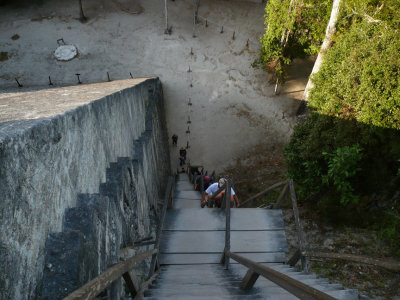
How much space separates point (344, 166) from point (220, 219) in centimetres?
277

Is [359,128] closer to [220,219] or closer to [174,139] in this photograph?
[220,219]

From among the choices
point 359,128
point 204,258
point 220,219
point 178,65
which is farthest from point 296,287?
point 178,65

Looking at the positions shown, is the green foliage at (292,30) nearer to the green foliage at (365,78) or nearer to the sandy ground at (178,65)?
the sandy ground at (178,65)

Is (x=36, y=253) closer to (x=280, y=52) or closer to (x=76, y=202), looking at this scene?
(x=76, y=202)

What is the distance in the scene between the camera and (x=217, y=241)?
4.93 m

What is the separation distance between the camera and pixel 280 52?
34.2ft

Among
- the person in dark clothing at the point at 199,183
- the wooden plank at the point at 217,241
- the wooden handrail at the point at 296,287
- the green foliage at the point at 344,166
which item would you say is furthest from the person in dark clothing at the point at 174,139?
the wooden handrail at the point at 296,287

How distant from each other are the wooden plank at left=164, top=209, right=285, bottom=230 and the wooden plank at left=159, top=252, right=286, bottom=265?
52cm

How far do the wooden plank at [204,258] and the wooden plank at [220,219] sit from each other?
525 millimetres

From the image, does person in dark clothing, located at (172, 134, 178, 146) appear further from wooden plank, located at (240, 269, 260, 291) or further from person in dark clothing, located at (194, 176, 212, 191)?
wooden plank, located at (240, 269, 260, 291)

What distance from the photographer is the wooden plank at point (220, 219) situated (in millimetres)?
5180

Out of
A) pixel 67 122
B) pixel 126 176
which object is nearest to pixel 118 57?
pixel 126 176

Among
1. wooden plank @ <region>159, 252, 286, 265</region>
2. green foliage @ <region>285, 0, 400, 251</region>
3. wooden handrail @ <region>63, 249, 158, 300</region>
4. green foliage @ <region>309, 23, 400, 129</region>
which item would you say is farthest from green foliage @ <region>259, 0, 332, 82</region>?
wooden handrail @ <region>63, 249, 158, 300</region>

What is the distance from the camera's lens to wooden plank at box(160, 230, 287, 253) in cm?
480
